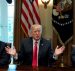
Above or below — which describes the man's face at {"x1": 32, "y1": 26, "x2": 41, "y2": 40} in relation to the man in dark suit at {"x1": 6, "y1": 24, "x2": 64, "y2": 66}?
above

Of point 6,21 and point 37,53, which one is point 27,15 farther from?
point 37,53

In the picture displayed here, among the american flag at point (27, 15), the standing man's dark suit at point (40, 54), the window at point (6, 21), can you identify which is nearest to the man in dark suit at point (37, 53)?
the standing man's dark suit at point (40, 54)

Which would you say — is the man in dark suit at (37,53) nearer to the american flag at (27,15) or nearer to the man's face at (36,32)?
the man's face at (36,32)

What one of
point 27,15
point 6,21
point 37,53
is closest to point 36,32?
point 37,53

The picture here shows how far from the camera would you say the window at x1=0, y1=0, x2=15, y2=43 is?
580 cm

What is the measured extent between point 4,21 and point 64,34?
1.46 m

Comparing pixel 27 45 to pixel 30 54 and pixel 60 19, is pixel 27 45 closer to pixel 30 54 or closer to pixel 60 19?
pixel 30 54

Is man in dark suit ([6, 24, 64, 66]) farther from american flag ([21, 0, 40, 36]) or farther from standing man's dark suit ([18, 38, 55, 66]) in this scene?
american flag ([21, 0, 40, 36])

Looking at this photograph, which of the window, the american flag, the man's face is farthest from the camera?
the window

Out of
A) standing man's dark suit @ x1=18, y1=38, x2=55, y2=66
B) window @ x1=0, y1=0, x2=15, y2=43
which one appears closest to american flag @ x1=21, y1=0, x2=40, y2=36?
window @ x1=0, y1=0, x2=15, y2=43

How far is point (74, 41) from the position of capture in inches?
223

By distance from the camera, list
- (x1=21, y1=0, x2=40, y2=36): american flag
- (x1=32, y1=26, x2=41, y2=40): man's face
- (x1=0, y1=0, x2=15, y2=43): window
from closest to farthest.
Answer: (x1=32, y1=26, x2=41, y2=40): man's face
(x1=21, y1=0, x2=40, y2=36): american flag
(x1=0, y1=0, x2=15, y2=43): window

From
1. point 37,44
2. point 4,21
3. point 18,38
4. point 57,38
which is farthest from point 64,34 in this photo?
point 37,44

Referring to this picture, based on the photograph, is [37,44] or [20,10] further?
[20,10]
